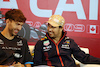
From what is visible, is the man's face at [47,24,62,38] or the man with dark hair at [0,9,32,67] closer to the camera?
the man with dark hair at [0,9,32,67]

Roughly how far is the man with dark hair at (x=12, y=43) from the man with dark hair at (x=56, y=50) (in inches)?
8.1

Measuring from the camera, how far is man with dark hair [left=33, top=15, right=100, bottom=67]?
Answer: 2.11 m

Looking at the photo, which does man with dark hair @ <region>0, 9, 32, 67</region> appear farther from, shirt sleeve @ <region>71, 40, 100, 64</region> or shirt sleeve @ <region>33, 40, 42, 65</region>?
shirt sleeve @ <region>71, 40, 100, 64</region>

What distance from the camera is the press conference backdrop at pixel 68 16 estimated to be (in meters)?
2.82

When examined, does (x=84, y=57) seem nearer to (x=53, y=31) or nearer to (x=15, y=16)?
(x=53, y=31)

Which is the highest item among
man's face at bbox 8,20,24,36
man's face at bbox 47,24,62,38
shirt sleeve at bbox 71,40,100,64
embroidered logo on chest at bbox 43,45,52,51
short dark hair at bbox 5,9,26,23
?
short dark hair at bbox 5,9,26,23

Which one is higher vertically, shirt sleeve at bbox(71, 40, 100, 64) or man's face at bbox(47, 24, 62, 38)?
man's face at bbox(47, 24, 62, 38)

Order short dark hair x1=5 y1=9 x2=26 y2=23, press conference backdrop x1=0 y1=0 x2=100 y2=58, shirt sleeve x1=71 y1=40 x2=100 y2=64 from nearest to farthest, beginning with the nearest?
short dark hair x1=5 y1=9 x2=26 y2=23, shirt sleeve x1=71 y1=40 x2=100 y2=64, press conference backdrop x1=0 y1=0 x2=100 y2=58

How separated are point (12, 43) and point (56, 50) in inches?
23.8

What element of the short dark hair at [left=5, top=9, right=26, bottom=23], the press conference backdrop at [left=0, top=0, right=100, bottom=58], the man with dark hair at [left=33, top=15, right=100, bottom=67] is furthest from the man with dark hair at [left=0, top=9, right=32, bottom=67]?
the press conference backdrop at [left=0, top=0, right=100, bottom=58]

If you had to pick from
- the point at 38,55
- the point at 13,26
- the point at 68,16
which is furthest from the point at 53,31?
the point at 68,16

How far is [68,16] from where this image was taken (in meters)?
2.84

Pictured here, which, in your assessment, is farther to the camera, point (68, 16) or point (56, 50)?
point (68, 16)

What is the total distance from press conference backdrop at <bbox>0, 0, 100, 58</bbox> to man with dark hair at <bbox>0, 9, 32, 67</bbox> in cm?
80
